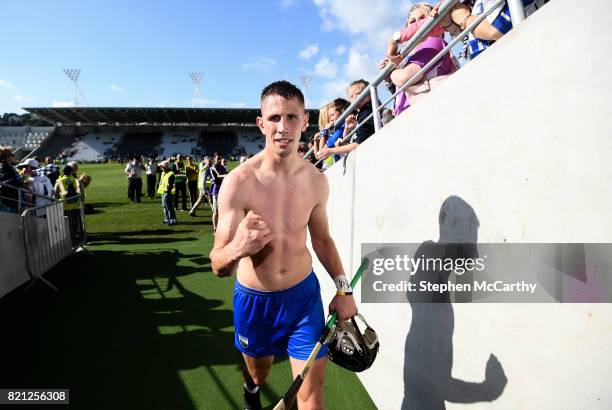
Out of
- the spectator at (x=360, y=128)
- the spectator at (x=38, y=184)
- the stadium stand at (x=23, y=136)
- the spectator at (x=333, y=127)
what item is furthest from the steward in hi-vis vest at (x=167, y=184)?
the stadium stand at (x=23, y=136)

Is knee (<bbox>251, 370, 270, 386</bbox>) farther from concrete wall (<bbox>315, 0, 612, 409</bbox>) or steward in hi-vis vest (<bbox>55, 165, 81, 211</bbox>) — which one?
steward in hi-vis vest (<bbox>55, 165, 81, 211</bbox>)

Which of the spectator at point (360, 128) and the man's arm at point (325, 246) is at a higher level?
the spectator at point (360, 128)

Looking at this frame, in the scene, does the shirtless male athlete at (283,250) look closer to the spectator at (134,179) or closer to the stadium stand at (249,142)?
the spectator at (134,179)

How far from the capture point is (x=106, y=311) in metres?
4.62

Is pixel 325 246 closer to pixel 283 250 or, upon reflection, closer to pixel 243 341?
pixel 283 250

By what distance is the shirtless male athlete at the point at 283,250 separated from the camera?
2.01 meters

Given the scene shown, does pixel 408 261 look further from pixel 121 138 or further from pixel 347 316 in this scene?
pixel 121 138

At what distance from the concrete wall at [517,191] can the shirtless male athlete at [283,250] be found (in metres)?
0.61

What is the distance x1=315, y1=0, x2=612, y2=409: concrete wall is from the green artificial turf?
1.27 metres

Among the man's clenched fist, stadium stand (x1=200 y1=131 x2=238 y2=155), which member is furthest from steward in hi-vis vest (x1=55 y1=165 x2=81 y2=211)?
stadium stand (x1=200 y1=131 x2=238 y2=155)

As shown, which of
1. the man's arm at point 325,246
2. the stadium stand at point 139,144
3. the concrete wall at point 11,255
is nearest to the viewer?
the man's arm at point 325,246

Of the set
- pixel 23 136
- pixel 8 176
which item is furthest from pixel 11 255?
pixel 23 136

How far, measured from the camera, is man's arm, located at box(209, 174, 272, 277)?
61.7 inches

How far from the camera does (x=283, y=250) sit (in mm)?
2174
